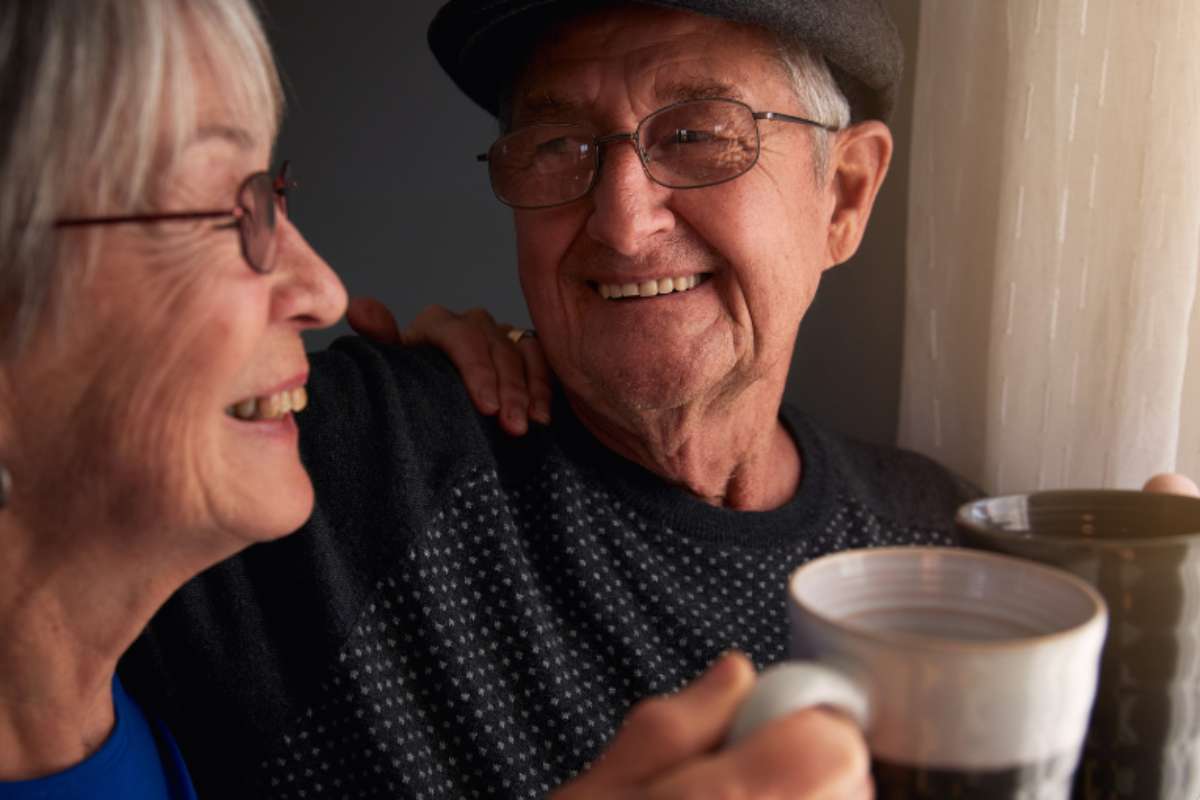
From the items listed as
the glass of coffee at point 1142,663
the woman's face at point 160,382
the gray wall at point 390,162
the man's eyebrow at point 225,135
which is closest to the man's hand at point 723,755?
the glass of coffee at point 1142,663

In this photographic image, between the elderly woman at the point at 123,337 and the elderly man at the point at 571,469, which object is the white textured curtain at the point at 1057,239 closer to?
the elderly man at the point at 571,469

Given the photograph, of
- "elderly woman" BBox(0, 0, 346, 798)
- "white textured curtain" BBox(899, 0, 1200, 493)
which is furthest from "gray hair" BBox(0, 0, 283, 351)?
"white textured curtain" BBox(899, 0, 1200, 493)

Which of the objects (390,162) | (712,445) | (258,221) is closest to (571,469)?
(712,445)

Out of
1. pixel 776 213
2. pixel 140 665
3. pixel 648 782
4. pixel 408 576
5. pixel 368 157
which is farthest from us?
pixel 368 157

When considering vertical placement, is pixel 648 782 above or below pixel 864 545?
above

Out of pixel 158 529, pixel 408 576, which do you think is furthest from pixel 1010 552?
pixel 408 576

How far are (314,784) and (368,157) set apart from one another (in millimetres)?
1674

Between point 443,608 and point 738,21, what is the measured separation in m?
0.82

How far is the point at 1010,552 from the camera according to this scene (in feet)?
2.27

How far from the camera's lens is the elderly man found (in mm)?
1244

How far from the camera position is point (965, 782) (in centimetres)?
57

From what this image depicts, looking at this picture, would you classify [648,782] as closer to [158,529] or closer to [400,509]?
[158,529]

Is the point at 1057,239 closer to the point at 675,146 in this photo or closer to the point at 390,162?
the point at 675,146

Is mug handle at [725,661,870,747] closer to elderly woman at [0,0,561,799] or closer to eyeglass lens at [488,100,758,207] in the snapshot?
elderly woman at [0,0,561,799]
